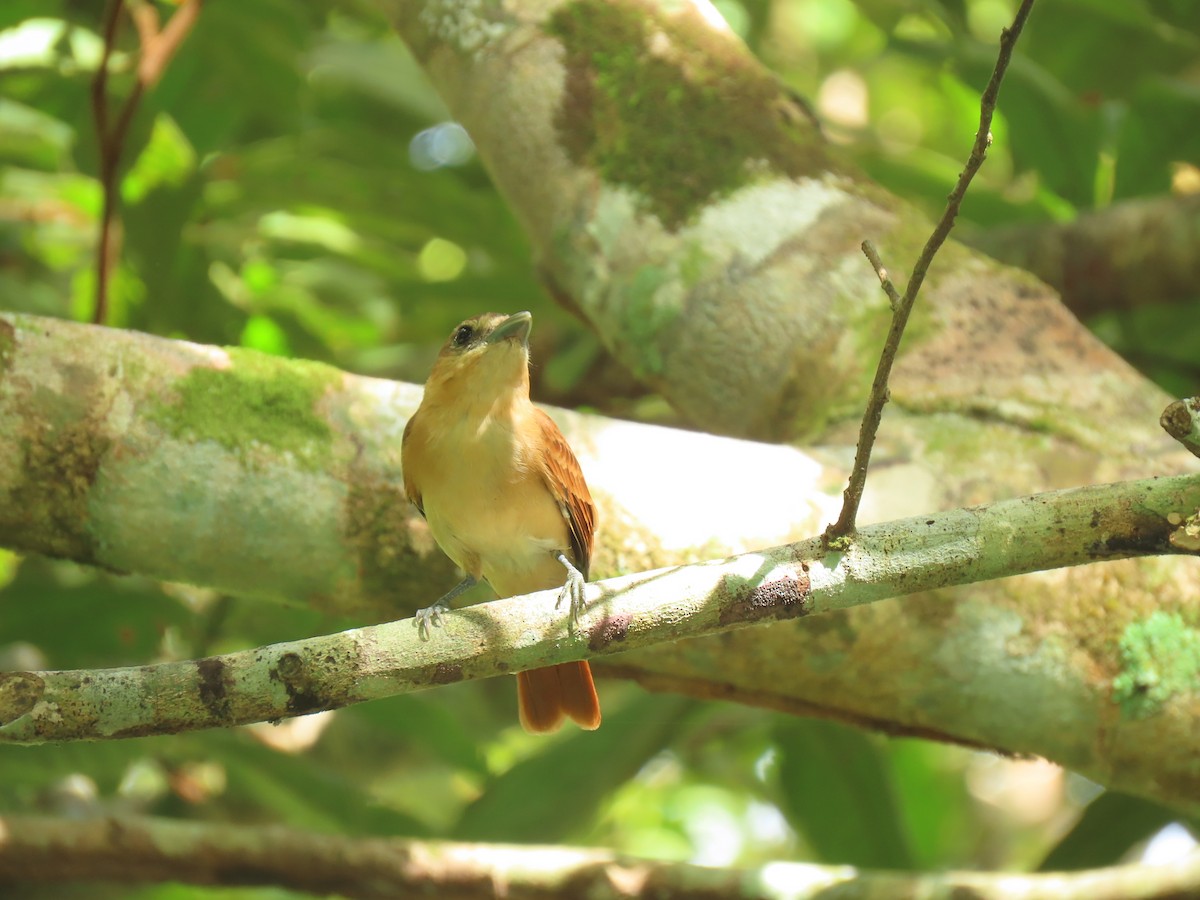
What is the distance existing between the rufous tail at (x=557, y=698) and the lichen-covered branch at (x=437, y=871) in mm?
303

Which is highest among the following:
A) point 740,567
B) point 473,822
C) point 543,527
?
point 740,567

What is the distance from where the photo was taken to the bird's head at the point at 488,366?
9.34 ft

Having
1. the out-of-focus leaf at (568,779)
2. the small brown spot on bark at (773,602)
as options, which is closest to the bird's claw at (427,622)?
the small brown spot on bark at (773,602)

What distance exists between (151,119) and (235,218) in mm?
409

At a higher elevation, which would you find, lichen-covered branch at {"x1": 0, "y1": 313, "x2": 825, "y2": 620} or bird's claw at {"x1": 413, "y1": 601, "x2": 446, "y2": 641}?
bird's claw at {"x1": 413, "y1": 601, "x2": 446, "y2": 641}

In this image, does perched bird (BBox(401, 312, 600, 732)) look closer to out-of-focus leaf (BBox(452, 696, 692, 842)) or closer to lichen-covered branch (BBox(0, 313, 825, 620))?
lichen-covered branch (BBox(0, 313, 825, 620))

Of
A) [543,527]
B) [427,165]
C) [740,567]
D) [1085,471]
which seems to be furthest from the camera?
[427,165]

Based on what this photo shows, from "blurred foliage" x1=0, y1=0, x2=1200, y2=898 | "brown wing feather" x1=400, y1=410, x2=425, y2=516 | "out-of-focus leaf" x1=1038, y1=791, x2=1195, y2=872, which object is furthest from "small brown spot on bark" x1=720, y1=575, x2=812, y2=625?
"out-of-focus leaf" x1=1038, y1=791, x2=1195, y2=872

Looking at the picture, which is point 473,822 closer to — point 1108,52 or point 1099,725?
point 1099,725

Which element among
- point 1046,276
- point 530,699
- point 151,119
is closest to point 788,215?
point 530,699

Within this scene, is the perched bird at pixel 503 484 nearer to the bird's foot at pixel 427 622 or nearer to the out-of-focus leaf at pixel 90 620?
the bird's foot at pixel 427 622

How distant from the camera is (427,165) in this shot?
184 inches

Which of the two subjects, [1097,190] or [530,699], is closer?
[530,699]

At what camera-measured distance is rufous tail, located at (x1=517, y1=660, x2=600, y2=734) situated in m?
2.91
